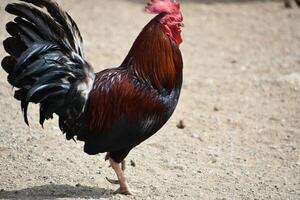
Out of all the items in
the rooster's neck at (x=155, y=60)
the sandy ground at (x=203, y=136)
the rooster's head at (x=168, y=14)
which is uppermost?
the rooster's head at (x=168, y=14)

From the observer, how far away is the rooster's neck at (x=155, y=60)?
545cm

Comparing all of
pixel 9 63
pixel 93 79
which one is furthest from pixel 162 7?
pixel 9 63

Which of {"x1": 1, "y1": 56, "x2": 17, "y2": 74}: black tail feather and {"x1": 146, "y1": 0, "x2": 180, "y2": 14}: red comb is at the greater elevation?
{"x1": 146, "y1": 0, "x2": 180, "y2": 14}: red comb

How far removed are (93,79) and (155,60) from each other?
23.2 inches

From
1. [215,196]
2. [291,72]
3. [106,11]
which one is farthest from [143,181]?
[106,11]

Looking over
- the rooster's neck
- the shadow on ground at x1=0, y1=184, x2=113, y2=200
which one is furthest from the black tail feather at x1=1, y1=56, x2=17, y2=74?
the shadow on ground at x1=0, y1=184, x2=113, y2=200

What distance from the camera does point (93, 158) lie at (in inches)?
259

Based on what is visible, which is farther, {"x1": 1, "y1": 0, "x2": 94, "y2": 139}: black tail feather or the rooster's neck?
the rooster's neck

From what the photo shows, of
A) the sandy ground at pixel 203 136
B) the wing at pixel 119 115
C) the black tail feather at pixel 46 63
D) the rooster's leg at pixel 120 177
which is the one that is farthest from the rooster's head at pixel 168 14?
the sandy ground at pixel 203 136

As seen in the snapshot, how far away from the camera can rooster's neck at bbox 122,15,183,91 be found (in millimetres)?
5453

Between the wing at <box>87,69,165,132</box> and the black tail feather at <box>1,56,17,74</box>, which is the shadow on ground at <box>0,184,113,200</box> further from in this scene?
the black tail feather at <box>1,56,17,74</box>

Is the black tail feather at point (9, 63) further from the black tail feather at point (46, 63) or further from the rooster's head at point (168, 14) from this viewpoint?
the rooster's head at point (168, 14)

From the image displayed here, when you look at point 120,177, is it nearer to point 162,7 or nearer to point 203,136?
point 162,7

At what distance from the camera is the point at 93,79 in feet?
17.7
